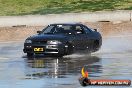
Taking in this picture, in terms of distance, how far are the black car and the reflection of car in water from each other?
60cm

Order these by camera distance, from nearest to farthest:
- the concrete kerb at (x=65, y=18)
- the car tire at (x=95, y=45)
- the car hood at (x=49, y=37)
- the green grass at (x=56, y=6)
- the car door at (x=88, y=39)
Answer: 1. the car hood at (x=49, y=37)
2. the car door at (x=88, y=39)
3. the car tire at (x=95, y=45)
4. the concrete kerb at (x=65, y=18)
5. the green grass at (x=56, y=6)

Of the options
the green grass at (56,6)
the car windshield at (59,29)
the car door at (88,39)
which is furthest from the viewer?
the green grass at (56,6)

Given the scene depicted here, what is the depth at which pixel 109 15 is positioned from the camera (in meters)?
39.0

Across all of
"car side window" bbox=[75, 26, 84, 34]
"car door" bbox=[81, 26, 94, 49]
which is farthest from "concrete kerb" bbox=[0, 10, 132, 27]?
"car door" bbox=[81, 26, 94, 49]

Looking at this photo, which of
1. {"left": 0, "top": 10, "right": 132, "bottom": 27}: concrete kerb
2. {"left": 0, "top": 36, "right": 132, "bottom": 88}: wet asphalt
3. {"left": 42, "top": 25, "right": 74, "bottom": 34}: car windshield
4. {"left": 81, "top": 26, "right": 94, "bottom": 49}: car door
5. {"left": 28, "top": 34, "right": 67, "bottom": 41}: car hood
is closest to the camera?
{"left": 0, "top": 36, "right": 132, "bottom": 88}: wet asphalt

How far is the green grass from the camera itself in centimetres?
4316

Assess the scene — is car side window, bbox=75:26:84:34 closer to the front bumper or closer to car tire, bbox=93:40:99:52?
car tire, bbox=93:40:99:52

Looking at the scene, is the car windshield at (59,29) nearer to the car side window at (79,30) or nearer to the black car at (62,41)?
the black car at (62,41)

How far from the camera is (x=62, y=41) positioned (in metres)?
24.7

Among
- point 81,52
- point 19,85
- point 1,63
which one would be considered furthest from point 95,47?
point 19,85

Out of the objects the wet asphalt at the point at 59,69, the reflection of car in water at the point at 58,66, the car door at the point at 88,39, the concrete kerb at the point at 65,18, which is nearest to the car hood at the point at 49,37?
the wet asphalt at the point at 59,69

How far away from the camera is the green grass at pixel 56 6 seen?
4316 cm

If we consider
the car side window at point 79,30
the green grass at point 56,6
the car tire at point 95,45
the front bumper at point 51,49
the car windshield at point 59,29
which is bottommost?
the green grass at point 56,6

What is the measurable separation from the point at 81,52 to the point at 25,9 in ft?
64.4
